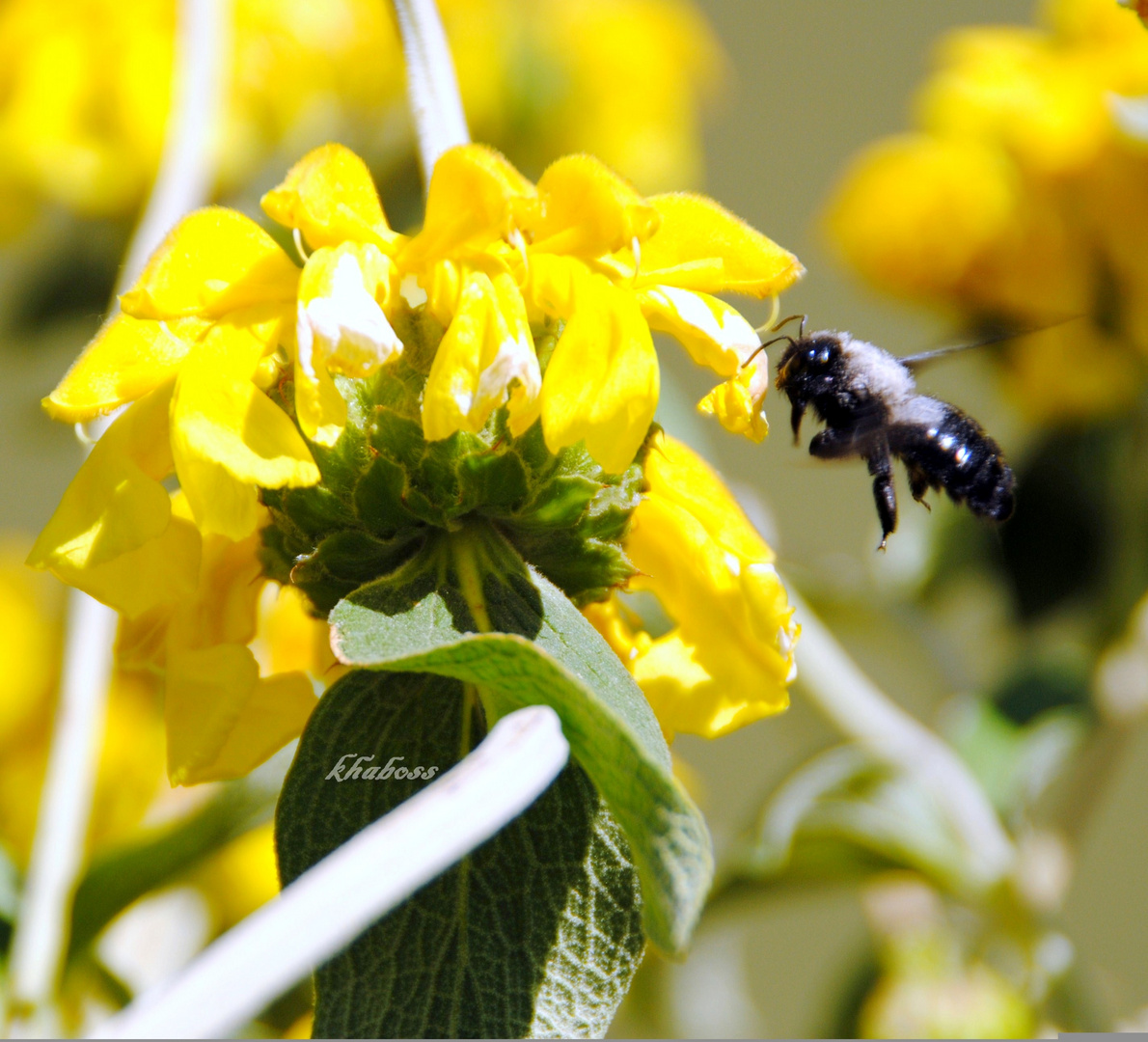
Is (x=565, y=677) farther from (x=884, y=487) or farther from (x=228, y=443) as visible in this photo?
(x=884, y=487)

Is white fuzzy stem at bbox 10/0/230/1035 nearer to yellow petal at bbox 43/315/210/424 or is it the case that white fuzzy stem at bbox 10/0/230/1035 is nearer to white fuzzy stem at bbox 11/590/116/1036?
white fuzzy stem at bbox 11/590/116/1036

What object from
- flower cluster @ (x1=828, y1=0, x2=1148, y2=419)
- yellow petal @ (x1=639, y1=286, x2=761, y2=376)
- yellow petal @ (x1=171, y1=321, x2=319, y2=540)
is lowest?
yellow petal @ (x1=171, y1=321, x2=319, y2=540)

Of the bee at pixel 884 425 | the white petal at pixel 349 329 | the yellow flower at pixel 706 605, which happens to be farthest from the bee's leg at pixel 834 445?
the white petal at pixel 349 329

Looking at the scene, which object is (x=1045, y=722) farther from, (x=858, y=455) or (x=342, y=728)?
(x=342, y=728)

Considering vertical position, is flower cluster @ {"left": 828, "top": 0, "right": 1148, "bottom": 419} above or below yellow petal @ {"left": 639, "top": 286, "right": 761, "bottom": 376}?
above

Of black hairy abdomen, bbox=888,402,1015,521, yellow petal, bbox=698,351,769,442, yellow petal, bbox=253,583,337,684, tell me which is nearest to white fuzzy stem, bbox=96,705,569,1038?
yellow petal, bbox=698,351,769,442

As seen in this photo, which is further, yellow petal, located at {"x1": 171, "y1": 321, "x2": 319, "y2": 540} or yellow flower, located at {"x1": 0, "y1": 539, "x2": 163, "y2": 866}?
yellow flower, located at {"x1": 0, "y1": 539, "x2": 163, "y2": 866}

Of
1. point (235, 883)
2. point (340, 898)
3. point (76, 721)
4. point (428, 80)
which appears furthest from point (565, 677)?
point (235, 883)
